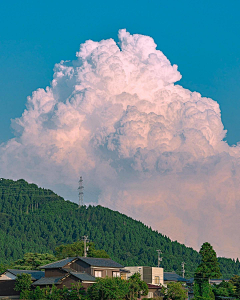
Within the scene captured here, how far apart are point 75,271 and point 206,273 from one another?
839 inches

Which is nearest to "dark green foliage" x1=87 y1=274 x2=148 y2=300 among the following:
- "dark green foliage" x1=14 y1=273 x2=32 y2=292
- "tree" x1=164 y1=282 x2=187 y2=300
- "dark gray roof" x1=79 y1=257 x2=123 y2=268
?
"dark gray roof" x1=79 y1=257 x2=123 y2=268

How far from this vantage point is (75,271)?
67.2 meters

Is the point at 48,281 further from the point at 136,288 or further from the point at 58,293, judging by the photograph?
the point at 136,288

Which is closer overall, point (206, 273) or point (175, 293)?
point (175, 293)

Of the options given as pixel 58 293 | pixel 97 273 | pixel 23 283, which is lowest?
pixel 58 293

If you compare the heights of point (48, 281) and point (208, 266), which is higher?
point (208, 266)

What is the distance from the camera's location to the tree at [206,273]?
76.2 metres

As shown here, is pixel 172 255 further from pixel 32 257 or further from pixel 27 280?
pixel 27 280

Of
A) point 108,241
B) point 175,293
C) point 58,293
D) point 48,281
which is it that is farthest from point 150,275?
point 108,241

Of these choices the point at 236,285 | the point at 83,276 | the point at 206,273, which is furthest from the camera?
the point at 236,285

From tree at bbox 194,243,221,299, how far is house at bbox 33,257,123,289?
13910 mm

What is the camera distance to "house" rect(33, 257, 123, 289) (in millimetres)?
63803

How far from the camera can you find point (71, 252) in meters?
95.6

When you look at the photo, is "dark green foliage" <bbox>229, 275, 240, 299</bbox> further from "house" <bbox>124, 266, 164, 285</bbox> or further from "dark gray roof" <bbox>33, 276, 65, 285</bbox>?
"dark gray roof" <bbox>33, 276, 65, 285</bbox>
